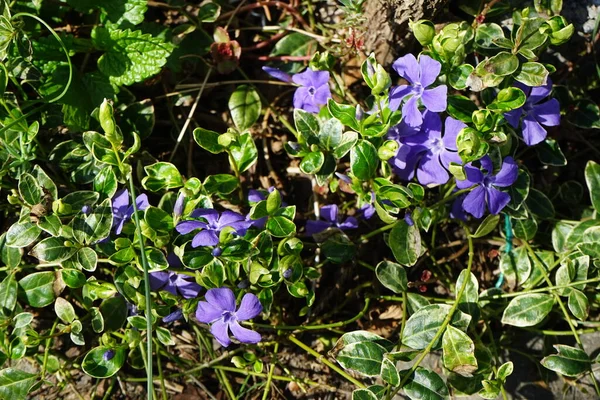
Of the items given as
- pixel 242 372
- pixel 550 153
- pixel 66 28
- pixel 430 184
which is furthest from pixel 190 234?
pixel 550 153

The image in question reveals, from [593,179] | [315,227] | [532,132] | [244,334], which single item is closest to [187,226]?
[244,334]

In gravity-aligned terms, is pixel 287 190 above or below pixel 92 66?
below

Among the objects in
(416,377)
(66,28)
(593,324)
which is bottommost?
(593,324)

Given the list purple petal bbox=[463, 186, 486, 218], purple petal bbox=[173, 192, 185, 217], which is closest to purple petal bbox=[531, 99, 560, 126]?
purple petal bbox=[463, 186, 486, 218]

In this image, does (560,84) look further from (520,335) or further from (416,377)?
(416,377)

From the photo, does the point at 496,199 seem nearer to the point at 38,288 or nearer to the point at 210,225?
the point at 210,225

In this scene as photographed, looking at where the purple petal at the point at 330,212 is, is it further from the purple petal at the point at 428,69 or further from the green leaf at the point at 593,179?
the green leaf at the point at 593,179

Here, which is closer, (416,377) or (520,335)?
(416,377)
